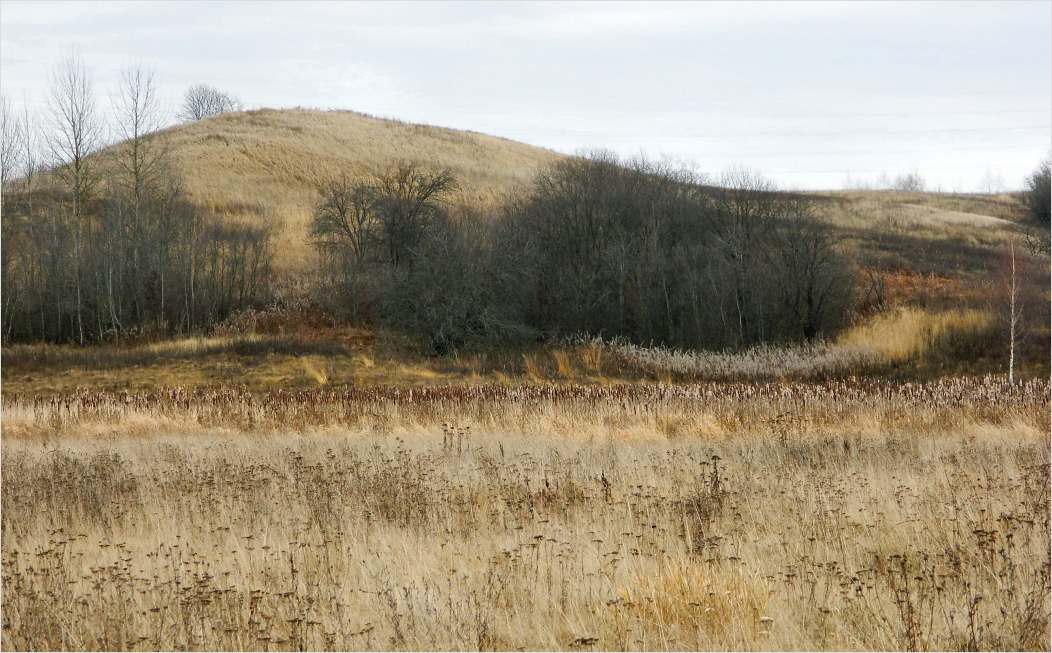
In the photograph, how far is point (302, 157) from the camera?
59781 millimetres

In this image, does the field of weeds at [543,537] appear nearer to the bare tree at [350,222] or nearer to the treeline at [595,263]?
the treeline at [595,263]

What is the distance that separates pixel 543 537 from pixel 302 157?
5714 cm

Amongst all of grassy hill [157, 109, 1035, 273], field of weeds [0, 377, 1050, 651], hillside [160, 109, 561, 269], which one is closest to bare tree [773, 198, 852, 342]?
grassy hill [157, 109, 1035, 273]

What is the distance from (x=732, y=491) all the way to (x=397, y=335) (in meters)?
24.3

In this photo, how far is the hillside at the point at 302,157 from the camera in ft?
164

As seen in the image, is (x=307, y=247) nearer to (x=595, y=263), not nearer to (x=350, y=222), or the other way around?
(x=350, y=222)

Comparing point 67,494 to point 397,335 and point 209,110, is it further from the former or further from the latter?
point 209,110

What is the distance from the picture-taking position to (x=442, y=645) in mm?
4906

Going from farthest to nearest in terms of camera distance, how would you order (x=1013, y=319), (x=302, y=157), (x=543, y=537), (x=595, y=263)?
(x=302, y=157) < (x=595, y=263) < (x=1013, y=319) < (x=543, y=537)

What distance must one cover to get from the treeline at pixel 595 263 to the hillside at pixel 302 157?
305 inches

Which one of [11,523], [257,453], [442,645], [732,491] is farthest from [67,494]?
[732,491]

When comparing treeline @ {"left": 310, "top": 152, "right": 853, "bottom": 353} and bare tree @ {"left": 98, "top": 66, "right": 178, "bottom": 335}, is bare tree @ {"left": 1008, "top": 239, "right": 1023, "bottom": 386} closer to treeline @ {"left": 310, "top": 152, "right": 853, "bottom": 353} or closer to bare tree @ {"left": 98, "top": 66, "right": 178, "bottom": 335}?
treeline @ {"left": 310, "top": 152, "right": 853, "bottom": 353}

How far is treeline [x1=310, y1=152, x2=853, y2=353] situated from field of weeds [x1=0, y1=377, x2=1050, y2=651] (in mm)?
17227

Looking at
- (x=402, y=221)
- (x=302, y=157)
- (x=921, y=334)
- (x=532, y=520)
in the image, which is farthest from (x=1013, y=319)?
(x=302, y=157)
